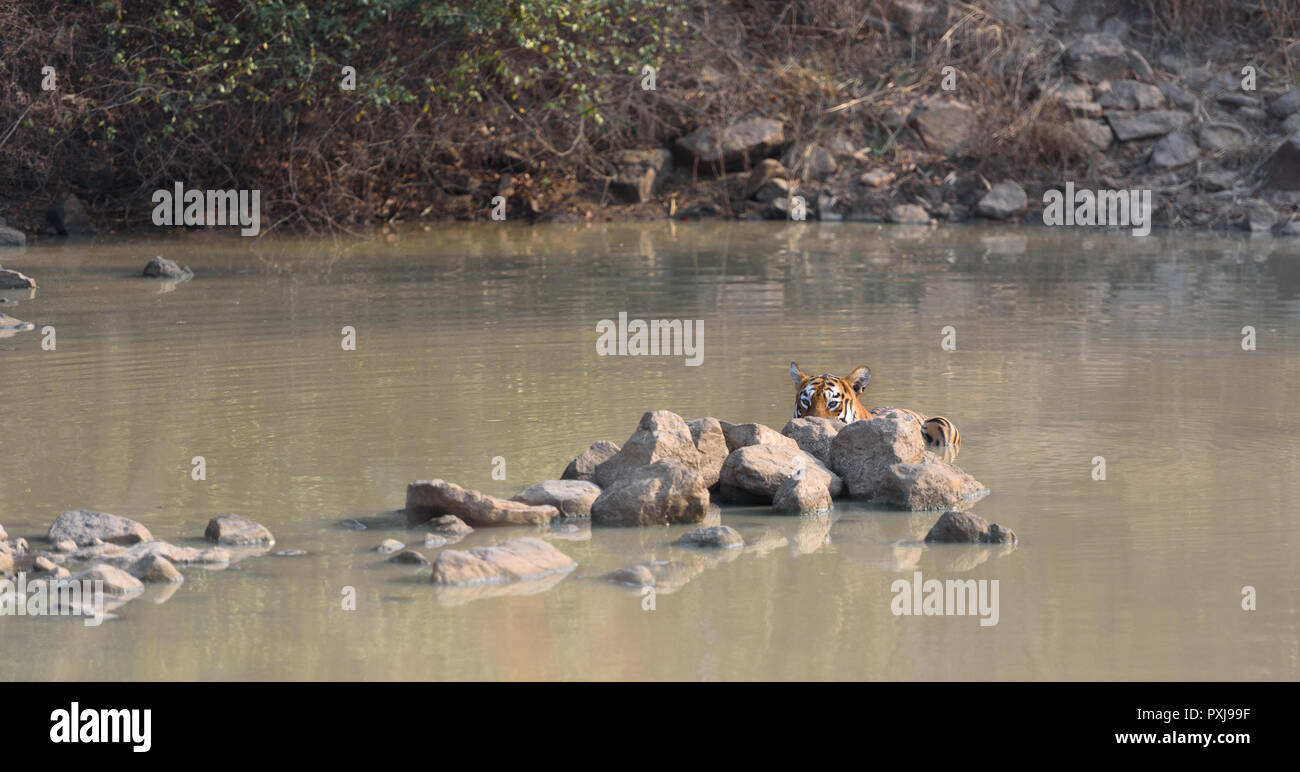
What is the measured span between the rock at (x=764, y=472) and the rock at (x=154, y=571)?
237cm

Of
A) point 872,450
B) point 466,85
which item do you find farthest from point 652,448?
point 466,85

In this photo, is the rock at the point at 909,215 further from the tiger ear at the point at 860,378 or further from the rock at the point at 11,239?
the tiger ear at the point at 860,378

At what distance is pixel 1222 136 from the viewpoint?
20500 mm

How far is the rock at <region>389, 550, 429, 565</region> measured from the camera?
574 centimetres

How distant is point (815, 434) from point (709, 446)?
56cm

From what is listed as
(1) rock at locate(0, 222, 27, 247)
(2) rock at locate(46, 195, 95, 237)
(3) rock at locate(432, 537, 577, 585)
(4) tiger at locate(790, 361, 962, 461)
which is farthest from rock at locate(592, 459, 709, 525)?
(2) rock at locate(46, 195, 95, 237)

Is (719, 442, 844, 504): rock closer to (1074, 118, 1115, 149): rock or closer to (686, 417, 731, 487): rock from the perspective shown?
(686, 417, 731, 487): rock

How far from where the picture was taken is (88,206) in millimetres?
19688

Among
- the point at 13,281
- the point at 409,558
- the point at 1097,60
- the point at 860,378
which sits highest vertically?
the point at 1097,60

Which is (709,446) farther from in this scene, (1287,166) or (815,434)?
(1287,166)

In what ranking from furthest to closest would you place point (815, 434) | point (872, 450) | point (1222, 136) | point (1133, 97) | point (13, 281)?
point (1133, 97) → point (1222, 136) → point (13, 281) → point (815, 434) → point (872, 450)

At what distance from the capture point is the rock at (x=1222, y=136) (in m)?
20.4

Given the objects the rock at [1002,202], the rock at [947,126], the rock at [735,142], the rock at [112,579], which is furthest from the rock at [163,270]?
the rock at [947,126]

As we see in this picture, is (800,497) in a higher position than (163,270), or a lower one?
lower
